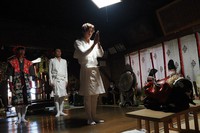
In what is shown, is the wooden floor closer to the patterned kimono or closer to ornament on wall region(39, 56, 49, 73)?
the patterned kimono

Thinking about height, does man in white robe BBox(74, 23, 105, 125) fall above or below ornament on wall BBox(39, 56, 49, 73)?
below

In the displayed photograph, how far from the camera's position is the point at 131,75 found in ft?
18.2

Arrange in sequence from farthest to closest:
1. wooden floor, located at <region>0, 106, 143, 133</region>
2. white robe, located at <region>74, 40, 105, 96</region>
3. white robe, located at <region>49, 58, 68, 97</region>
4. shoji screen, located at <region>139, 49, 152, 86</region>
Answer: shoji screen, located at <region>139, 49, 152, 86</region>, white robe, located at <region>49, 58, 68, 97</region>, white robe, located at <region>74, 40, 105, 96</region>, wooden floor, located at <region>0, 106, 143, 133</region>

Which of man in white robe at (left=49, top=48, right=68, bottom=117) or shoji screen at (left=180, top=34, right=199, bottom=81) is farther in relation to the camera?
man in white robe at (left=49, top=48, right=68, bottom=117)

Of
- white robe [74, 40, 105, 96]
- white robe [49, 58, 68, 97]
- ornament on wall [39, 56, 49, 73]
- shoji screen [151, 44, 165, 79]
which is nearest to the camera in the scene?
white robe [74, 40, 105, 96]

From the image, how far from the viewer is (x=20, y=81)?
4.01 m

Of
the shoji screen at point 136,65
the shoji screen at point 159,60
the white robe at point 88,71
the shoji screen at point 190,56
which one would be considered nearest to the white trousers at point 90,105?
the white robe at point 88,71

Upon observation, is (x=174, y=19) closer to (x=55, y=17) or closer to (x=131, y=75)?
(x=131, y=75)


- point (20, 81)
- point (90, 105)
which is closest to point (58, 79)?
point (20, 81)

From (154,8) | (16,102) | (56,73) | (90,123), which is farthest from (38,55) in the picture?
(90,123)

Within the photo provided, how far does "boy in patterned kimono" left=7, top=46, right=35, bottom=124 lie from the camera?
3.93 meters

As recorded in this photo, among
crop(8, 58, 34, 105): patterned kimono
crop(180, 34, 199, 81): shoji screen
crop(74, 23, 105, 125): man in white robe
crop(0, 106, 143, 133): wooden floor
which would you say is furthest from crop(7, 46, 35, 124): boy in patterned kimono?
crop(180, 34, 199, 81): shoji screen

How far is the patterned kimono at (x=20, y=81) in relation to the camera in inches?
155

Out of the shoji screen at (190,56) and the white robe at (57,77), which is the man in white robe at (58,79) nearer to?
the white robe at (57,77)
